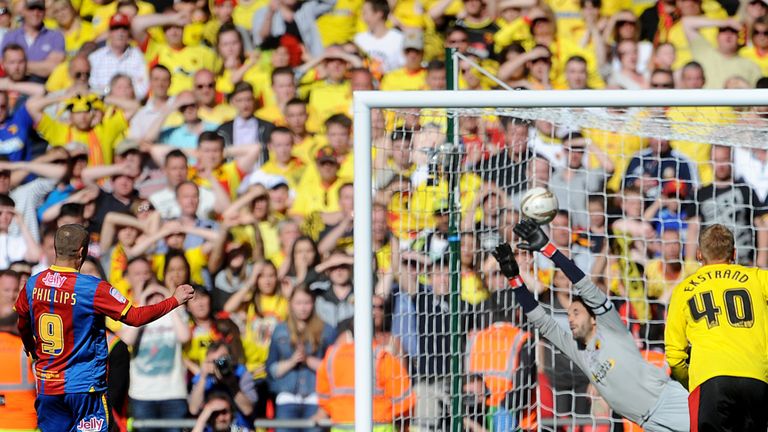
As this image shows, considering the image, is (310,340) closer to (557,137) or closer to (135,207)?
(135,207)

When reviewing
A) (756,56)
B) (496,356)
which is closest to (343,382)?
(496,356)

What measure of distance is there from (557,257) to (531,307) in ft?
1.04

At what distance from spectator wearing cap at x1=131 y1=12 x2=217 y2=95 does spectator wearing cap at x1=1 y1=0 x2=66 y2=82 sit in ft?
1.94

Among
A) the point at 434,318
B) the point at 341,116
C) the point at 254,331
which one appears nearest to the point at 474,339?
the point at 434,318

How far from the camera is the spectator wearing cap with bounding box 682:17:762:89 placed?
7.54 m

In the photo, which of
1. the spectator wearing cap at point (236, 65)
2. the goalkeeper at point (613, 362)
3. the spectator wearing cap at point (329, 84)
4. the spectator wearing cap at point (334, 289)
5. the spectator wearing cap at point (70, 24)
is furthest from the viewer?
the spectator wearing cap at point (70, 24)

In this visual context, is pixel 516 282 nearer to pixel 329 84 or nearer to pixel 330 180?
pixel 330 180

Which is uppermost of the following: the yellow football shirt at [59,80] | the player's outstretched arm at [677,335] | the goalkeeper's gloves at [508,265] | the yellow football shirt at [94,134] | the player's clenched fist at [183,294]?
Answer: the yellow football shirt at [59,80]

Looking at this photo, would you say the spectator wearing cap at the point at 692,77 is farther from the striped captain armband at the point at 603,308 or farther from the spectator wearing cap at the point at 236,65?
the spectator wearing cap at the point at 236,65

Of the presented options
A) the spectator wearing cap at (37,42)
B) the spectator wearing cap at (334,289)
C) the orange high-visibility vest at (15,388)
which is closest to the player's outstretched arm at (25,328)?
the orange high-visibility vest at (15,388)

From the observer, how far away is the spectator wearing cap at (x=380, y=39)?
307 inches

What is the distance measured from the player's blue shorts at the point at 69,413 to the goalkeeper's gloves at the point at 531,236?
215cm

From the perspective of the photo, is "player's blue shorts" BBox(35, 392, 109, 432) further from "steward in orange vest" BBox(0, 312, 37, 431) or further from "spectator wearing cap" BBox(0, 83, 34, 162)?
"spectator wearing cap" BBox(0, 83, 34, 162)

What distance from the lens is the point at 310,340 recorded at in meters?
6.84
